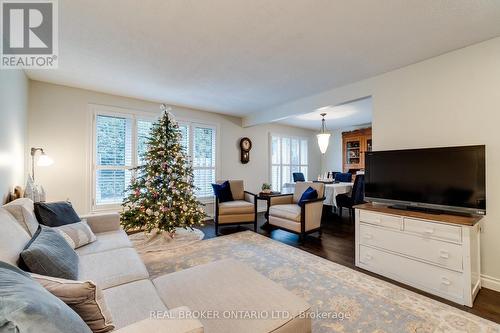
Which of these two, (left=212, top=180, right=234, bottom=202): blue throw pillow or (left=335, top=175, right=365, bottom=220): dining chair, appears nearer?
(left=212, top=180, right=234, bottom=202): blue throw pillow

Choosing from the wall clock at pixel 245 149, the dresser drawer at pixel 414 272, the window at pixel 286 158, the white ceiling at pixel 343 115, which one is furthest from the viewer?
the window at pixel 286 158

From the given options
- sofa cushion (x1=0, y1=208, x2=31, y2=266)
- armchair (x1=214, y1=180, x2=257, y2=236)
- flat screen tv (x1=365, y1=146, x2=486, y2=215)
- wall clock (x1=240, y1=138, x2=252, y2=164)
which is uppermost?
wall clock (x1=240, y1=138, x2=252, y2=164)

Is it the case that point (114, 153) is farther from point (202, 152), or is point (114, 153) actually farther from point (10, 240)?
point (10, 240)

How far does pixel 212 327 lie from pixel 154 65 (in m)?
2.88

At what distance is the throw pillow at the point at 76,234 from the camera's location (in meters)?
2.05

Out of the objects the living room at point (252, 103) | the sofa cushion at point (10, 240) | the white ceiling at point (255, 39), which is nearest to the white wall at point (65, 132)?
the living room at point (252, 103)

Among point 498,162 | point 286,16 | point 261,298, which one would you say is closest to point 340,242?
point 498,162

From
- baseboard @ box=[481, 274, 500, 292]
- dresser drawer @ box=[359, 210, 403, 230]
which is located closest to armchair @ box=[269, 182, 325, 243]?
dresser drawer @ box=[359, 210, 403, 230]

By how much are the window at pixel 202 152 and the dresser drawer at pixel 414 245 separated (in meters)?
3.48

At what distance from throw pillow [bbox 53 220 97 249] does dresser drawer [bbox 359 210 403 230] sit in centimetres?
302

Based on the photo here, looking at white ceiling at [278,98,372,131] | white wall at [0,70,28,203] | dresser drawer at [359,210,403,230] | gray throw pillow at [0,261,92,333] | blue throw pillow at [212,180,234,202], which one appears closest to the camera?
gray throw pillow at [0,261,92,333]

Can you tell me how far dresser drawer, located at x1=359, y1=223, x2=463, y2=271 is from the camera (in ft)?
6.77

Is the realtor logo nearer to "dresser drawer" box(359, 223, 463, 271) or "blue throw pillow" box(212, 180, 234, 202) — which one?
"blue throw pillow" box(212, 180, 234, 202)

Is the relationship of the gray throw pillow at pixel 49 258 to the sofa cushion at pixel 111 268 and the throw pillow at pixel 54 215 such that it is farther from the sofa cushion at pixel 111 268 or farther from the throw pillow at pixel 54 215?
the throw pillow at pixel 54 215
